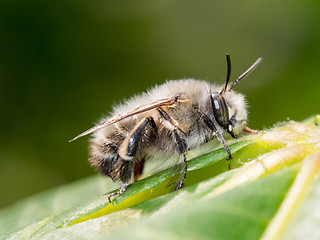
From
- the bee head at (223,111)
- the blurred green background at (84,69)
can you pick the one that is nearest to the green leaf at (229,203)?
the bee head at (223,111)

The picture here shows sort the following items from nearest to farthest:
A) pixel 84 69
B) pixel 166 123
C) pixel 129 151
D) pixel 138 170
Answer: pixel 129 151, pixel 166 123, pixel 138 170, pixel 84 69

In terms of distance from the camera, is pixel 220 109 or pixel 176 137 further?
pixel 220 109

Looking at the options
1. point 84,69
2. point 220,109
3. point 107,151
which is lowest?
point 220,109

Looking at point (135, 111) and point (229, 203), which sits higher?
point (135, 111)

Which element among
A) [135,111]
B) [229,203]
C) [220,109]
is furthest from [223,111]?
[229,203]

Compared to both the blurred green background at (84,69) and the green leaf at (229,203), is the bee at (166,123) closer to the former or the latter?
the green leaf at (229,203)

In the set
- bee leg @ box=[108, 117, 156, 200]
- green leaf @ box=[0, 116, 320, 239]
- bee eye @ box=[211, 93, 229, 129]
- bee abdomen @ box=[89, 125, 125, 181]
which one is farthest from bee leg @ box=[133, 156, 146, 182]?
green leaf @ box=[0, 116, 320, 239]

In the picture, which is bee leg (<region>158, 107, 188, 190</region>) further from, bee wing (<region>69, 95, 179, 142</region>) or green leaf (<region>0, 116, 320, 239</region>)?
green leaf (<region>0, 116, 320, 239</region>)

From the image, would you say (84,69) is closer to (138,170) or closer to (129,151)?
(138,170)
